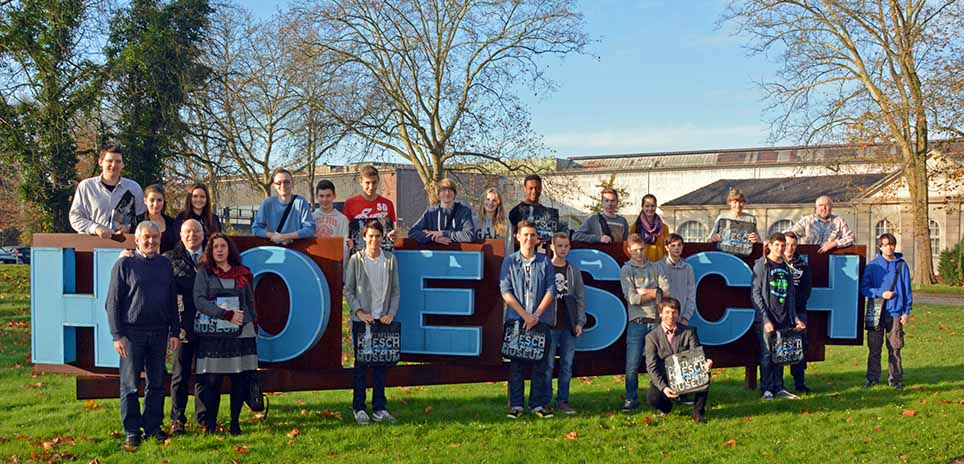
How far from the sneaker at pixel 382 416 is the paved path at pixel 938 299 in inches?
919

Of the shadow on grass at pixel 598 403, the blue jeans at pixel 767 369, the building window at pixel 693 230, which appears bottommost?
the shadow on grass at pixel 598 403

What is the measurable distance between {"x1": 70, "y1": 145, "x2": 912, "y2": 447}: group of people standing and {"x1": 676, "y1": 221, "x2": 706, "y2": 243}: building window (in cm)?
4900

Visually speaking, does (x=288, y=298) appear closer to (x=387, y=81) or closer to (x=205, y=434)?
(x=205, y=434)

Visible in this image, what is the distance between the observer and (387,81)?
32625mm

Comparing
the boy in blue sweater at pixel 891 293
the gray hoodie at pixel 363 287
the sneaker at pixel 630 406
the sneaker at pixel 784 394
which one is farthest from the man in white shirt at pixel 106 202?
the boy in blue sweater at pixel 891 293

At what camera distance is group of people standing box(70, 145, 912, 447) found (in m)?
7.54

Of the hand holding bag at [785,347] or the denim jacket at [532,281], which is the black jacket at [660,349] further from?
the hand holding bag at [785,347]

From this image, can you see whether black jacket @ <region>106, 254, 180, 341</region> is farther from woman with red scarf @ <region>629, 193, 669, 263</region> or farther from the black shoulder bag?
woman with red scarf @ <region>629, 193, 669, 263</region>

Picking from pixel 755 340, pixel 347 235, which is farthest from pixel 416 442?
pixel 755 340

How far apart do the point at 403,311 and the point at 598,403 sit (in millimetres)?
2473

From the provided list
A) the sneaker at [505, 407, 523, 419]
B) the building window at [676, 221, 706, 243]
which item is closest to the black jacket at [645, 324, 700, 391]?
the sneaker at [505, 407, 523, 419]

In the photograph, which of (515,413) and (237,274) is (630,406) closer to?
(515,413)

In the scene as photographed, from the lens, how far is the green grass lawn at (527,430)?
23.7 feet

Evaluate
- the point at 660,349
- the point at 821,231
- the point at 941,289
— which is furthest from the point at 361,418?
the point at 941,289
